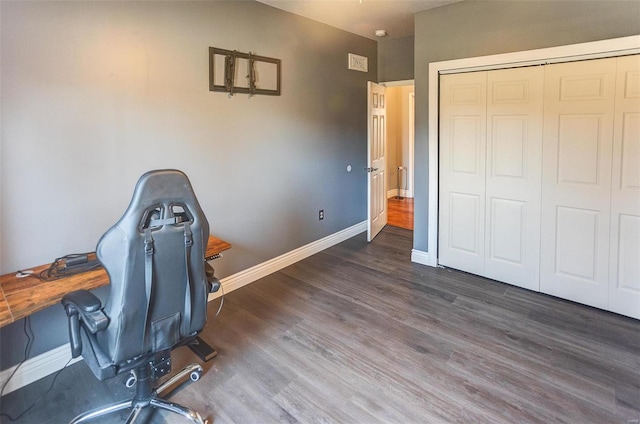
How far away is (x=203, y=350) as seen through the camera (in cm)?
242

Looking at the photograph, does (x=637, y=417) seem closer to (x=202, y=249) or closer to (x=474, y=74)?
(x=202, y=249)

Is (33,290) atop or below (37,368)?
atop

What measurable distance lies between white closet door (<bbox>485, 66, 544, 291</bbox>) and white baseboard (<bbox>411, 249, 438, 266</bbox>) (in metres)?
0.58

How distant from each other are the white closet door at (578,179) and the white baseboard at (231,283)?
Answer: 2.26 meters

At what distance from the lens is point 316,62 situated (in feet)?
13.2

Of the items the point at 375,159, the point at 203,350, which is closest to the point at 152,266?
the point at 203,350

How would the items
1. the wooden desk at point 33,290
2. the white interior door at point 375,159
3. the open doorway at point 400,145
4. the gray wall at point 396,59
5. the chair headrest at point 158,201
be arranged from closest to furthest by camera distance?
the chair headrest at point 158,201
the wooden desk at point 33,290
the white interior door at point 375,159
the gray wall at point 396,59
the open doorway at point 400,145

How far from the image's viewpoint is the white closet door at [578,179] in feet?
9.11

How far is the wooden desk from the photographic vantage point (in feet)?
5.49

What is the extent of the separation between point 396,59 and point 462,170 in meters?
1.97

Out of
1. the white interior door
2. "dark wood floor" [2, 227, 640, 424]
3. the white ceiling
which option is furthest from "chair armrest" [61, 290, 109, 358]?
the white interior door

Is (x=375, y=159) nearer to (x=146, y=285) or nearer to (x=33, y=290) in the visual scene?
(x=146, y=285)

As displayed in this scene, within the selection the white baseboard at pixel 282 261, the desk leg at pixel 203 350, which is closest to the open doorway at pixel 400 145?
the white baseboard at pixel 282 261

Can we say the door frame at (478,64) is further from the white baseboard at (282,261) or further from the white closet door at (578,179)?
the white baseboard at (282,261)
